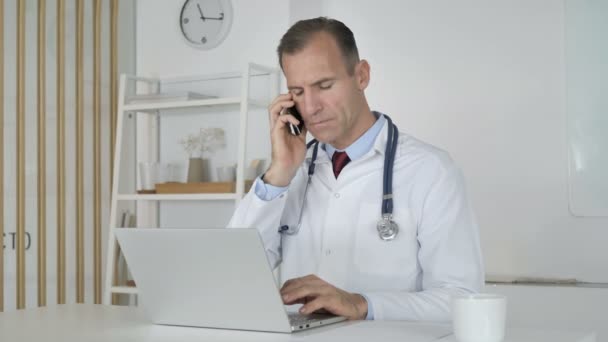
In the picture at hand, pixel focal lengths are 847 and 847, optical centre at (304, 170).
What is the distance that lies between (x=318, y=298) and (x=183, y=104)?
2815mm

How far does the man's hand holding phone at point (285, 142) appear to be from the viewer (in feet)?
7.95

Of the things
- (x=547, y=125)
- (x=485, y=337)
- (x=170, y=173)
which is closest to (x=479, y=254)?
(x=485, y=337)

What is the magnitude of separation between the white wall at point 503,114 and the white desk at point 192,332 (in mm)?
2031

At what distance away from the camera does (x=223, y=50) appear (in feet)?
15.4

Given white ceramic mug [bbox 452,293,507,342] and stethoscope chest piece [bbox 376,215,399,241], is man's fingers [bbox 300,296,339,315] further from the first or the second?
stethoscope chest piece [bbox 376,215,399,241]

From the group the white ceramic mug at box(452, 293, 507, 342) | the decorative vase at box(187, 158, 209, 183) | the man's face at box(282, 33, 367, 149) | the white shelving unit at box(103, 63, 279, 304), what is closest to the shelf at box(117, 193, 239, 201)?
the white shelving unit at box(103, 63, 279, 304)

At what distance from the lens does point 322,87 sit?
7.90 feet

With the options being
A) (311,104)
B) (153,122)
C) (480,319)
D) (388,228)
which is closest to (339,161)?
(311,104)

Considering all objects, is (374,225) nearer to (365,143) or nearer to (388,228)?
(388,228)

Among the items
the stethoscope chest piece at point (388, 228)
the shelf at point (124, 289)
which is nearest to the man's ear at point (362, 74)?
the stethoscope chest piece at point (388, 228)

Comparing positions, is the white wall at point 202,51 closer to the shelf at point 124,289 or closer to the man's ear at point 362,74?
the shelf at point 124,289

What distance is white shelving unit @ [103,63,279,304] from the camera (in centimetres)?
422

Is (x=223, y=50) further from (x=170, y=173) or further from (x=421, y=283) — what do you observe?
(x=421, y=283)

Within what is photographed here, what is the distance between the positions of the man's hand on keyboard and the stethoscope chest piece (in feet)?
1.40
